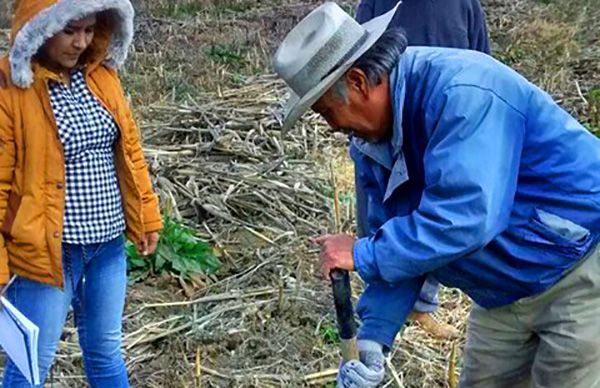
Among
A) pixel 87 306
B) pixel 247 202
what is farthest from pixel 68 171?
pixel 247 202

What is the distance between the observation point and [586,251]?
2.76 metres

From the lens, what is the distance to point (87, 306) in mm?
3410

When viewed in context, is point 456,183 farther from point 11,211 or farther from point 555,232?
point 11,211

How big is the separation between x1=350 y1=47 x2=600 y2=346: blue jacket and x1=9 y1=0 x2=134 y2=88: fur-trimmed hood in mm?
986

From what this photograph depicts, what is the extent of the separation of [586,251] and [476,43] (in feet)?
6.02

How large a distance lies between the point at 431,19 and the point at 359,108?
1899mm

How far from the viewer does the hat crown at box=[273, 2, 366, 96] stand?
246 cm

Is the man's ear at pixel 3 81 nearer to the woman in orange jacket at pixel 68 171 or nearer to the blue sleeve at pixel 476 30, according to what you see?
the woman in orange jacket at pixel 68 171

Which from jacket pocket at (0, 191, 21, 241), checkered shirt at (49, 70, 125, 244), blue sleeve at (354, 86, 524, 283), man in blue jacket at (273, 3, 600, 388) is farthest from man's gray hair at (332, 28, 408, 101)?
jacket pocket at (0, 191, 21, 241)

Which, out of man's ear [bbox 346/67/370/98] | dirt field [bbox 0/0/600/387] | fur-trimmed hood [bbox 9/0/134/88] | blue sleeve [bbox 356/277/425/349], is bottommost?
dirt field [bbox 0/0/600/387]

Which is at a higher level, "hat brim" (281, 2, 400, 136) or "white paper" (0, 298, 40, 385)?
"hat brim" (281, 2, 400, 136)

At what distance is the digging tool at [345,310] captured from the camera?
2635 mm

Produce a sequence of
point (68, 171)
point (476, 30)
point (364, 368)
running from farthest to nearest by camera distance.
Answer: point (476, 30) → point (68, 171) → point (364, 368)

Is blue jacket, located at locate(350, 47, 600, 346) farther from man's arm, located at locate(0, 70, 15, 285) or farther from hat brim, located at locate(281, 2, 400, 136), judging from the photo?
man's arm, located at locate(0, 70, 15, 285)
